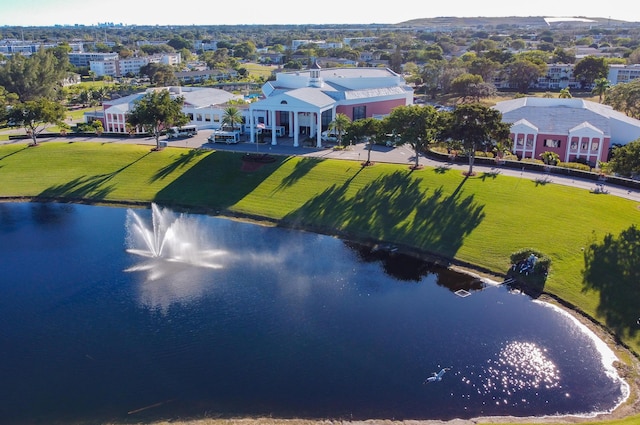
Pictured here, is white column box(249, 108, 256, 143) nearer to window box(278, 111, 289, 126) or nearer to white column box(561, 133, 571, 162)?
window box(278, 111, 289, 126)

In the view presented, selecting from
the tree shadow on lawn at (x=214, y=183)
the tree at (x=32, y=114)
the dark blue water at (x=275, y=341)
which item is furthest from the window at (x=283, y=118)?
the dark blue water at (x=275, y=341)

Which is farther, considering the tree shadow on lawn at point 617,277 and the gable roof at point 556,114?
the gable roof at point 556,114

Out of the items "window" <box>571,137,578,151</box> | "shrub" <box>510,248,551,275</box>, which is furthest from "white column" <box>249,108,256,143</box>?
"shrub" <box>510,248,551,275</box>

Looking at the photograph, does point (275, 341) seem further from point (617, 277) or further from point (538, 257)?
point (617, 277)

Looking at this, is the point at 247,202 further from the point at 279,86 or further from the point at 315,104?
the point at 279,86

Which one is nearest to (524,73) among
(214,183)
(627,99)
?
(627,99)

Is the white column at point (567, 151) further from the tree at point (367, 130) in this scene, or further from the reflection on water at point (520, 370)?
the reflection on water at point (520, 370)
